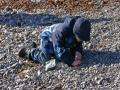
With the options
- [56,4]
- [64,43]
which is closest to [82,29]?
[64,43]

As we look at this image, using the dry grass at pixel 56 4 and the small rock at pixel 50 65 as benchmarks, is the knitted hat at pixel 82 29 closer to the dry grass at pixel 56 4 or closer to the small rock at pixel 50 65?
the small rock at pixel 50 65

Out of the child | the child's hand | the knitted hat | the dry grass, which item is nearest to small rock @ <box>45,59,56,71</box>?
the child

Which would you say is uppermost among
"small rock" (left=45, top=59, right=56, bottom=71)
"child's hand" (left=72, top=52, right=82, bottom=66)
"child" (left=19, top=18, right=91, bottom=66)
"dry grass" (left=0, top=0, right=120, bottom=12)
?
"dry grass" (left=0, top=0, right=120, bottom=12)

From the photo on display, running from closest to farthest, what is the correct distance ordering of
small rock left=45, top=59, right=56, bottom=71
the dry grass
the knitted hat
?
1. the knitted hat
2. small rock left=45, top=59, right=56, bottom=71
3. the dry grass

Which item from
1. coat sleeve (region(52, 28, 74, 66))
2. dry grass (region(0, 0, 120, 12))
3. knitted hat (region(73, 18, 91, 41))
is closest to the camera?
knitted hat (region(73, 18, 91, 41))

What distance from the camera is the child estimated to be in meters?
6.96

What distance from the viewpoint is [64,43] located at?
23.9 ft

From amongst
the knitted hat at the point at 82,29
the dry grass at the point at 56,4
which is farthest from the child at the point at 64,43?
the dry grass at the point at 56,4

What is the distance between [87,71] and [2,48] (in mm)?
1693

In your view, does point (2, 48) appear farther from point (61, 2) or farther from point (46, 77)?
point (61, 2)

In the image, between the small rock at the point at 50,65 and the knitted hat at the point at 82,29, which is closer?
the knitted hat at the point at 82,29

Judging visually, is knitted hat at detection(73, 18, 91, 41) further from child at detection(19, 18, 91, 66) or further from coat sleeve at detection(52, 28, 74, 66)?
coat sleeve at detection(52, 28, 74, 66)

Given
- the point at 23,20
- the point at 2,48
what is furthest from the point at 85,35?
the point at 23,20

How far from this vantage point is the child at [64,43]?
696cm
